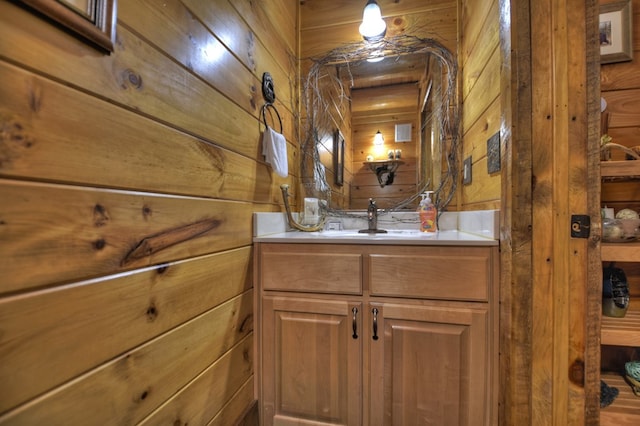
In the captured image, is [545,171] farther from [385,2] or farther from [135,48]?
[385,2]

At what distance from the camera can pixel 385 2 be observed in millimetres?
1583

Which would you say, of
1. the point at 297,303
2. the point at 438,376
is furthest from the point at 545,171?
the point at 297,303

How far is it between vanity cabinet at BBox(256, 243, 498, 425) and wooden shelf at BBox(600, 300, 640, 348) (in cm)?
34

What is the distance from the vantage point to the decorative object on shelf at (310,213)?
1390mm

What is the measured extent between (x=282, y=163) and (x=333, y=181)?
0.50m

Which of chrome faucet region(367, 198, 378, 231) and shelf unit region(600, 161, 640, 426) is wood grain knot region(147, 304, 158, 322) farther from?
shelf unit region(600, 161, 640, 426)

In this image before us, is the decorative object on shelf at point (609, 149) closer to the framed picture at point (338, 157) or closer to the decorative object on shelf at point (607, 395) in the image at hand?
the decorative object on shelf at point (607, 395)

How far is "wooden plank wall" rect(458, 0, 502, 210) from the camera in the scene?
1011 mm

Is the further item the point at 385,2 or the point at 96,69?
the point at 385,2

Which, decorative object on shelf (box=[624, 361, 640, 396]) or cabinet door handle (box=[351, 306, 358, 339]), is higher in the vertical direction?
cabinet door handle (box=[351, 306, 358, 339])

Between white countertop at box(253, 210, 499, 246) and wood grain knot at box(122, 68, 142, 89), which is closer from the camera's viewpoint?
wood grain knot at box(122, 68, 142, 89)

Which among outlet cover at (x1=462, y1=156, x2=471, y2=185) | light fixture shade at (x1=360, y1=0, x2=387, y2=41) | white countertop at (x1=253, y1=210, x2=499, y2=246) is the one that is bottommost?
white countertop at (x1=253, y1=210, x2=499, y2=246)

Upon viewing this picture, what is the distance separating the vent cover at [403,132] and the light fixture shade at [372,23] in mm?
529

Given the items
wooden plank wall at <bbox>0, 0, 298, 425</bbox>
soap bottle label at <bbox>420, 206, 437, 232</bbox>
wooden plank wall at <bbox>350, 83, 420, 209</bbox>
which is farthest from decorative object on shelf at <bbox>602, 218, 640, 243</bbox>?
wooden plank wall at <bbox>0, 0, 298, 425</bbox>
